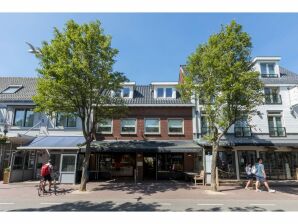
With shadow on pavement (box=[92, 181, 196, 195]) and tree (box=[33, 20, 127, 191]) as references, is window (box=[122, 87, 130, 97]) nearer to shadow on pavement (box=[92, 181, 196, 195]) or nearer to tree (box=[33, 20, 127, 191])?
tree (box=[33, 20, 127, 191])

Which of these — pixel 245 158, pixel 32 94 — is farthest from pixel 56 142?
pixel 245 158

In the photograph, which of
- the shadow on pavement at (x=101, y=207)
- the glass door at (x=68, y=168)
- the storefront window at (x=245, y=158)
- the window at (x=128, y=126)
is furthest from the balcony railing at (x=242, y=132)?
the glass door at (x=68, y=168)

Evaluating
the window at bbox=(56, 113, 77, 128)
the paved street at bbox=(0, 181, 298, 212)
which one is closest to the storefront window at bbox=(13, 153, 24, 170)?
the window at bbox=(56, 113, 77, 128)

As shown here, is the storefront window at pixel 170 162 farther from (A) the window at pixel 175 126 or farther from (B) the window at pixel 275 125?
(B) the window at pixel 275 125

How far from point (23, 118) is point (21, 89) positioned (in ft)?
12.8

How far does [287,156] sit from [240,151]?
14.5 feet

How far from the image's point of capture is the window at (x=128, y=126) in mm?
20078

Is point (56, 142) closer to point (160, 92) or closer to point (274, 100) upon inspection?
point (160, 92)

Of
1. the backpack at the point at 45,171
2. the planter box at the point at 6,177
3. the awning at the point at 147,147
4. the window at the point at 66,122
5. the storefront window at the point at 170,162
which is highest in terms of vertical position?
the window at the point at 66,122

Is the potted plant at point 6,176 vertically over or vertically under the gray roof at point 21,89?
under

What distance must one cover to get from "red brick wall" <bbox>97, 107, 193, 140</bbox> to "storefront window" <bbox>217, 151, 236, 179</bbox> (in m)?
3.31

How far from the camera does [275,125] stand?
20.8 metres

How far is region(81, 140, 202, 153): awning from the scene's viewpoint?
17016mm

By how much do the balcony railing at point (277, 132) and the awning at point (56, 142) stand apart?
1695 centimetres
